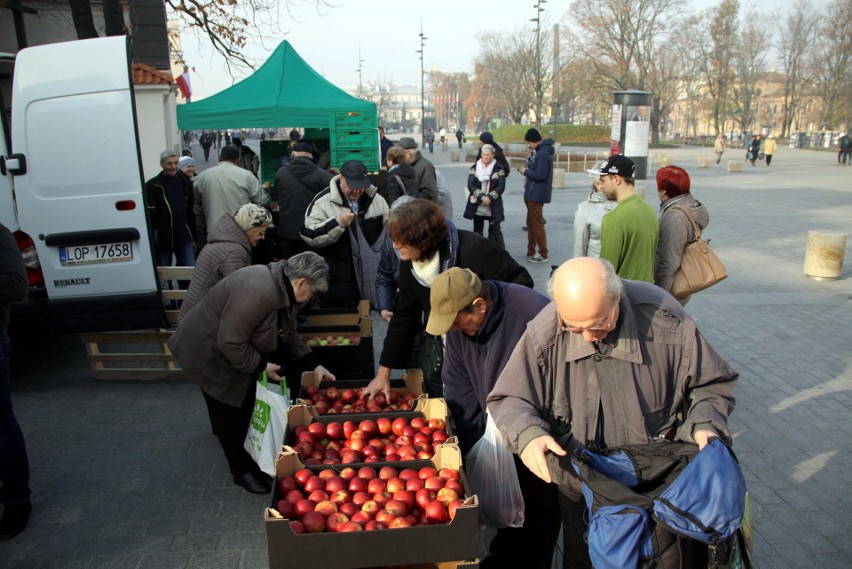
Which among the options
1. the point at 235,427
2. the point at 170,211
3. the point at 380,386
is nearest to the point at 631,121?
the point at 170,211

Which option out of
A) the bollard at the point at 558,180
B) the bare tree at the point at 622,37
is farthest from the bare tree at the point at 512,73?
the bollard at the point at 558,180

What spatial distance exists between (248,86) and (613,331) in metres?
9.59

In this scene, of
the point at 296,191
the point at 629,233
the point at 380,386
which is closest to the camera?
the point at 380,386

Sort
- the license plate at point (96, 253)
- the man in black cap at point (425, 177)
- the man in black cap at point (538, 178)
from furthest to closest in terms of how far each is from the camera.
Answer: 1. the man in black cap at point (538, 178)
2. the man in black cap at point (425, 177)
3. the license plate at point (96, 253)

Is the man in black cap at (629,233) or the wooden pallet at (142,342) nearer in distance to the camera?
the man in black cap at (629,233)

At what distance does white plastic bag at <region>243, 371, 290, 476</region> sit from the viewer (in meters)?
Result: 3.95

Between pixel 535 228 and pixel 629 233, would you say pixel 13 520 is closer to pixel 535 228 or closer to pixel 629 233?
pixel 629 233

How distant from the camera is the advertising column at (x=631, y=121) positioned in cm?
2011

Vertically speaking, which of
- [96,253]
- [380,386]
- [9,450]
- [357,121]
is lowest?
[9,450]

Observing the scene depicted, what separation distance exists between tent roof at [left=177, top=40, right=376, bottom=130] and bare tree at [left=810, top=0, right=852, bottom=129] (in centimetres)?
5485

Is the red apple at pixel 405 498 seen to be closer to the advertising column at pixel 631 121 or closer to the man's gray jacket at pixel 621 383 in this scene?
the man's gray jacket at pixel 621 383

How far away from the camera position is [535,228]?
11023mm

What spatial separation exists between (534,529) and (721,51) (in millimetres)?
63874

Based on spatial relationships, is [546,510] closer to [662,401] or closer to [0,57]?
[662,401]
